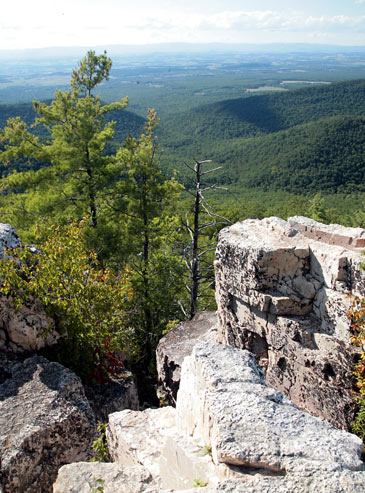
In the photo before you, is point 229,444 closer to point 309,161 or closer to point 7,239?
point 7,239

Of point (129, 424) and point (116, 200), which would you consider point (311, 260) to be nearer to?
point (129, 424)

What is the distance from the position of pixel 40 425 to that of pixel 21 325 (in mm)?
2821

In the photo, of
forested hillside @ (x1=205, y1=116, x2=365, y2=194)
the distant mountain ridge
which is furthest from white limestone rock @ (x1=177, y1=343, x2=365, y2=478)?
the distant mountain ridge

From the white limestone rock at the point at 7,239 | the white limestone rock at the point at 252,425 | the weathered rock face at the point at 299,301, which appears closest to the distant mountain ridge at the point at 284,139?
the weathered rock face at the point at 299,301

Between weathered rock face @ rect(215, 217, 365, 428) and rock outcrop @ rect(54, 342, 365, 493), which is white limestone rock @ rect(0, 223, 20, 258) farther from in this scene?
weathered rock face @ rect(215, 217, 365, 428)

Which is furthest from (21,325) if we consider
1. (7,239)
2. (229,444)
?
(229,444)

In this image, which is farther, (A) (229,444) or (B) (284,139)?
(B) (284,139)

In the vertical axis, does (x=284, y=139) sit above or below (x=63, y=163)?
above

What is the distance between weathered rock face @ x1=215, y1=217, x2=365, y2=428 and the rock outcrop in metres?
2.58

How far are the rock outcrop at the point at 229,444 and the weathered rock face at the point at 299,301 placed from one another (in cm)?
258

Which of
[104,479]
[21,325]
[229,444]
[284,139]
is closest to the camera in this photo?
[229,444]

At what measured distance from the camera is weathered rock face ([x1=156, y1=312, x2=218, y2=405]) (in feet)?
38.3

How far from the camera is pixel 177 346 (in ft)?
41.2

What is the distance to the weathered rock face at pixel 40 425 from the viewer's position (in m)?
6.70
